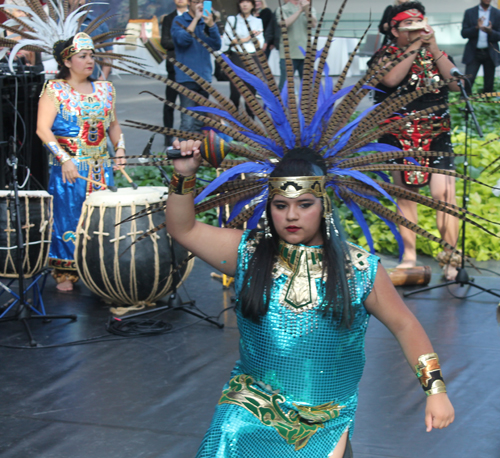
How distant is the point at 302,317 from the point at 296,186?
1.32 feet

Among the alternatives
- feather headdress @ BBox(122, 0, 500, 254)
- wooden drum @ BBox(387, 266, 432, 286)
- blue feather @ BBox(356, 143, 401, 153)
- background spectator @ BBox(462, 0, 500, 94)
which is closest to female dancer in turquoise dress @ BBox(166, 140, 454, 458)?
feather headdress @ BBox(122, 0, 500, 254)

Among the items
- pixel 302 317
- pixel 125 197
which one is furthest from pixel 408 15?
pixel 302 317

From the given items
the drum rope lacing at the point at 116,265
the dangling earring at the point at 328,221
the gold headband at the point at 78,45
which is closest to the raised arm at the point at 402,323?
the dangling earring at the point at 328,221

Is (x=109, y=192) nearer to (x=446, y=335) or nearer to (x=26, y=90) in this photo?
(x=26, y=90)

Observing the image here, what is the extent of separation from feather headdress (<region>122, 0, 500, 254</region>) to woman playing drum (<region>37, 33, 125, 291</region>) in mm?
2792

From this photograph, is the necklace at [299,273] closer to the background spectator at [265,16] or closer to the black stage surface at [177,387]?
the black stage surface at [177,387]

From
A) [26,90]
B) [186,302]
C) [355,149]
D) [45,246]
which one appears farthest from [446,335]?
[26,90]

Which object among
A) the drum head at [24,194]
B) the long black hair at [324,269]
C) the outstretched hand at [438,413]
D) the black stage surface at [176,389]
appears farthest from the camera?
the drum head at [24,194]

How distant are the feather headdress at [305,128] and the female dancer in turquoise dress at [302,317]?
13cm

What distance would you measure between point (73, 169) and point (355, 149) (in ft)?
9.71

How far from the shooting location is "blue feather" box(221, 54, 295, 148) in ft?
7.52

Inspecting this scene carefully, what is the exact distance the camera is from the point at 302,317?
2.15m

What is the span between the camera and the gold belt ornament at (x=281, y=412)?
2098 millimetres

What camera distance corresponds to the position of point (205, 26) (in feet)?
25.4
